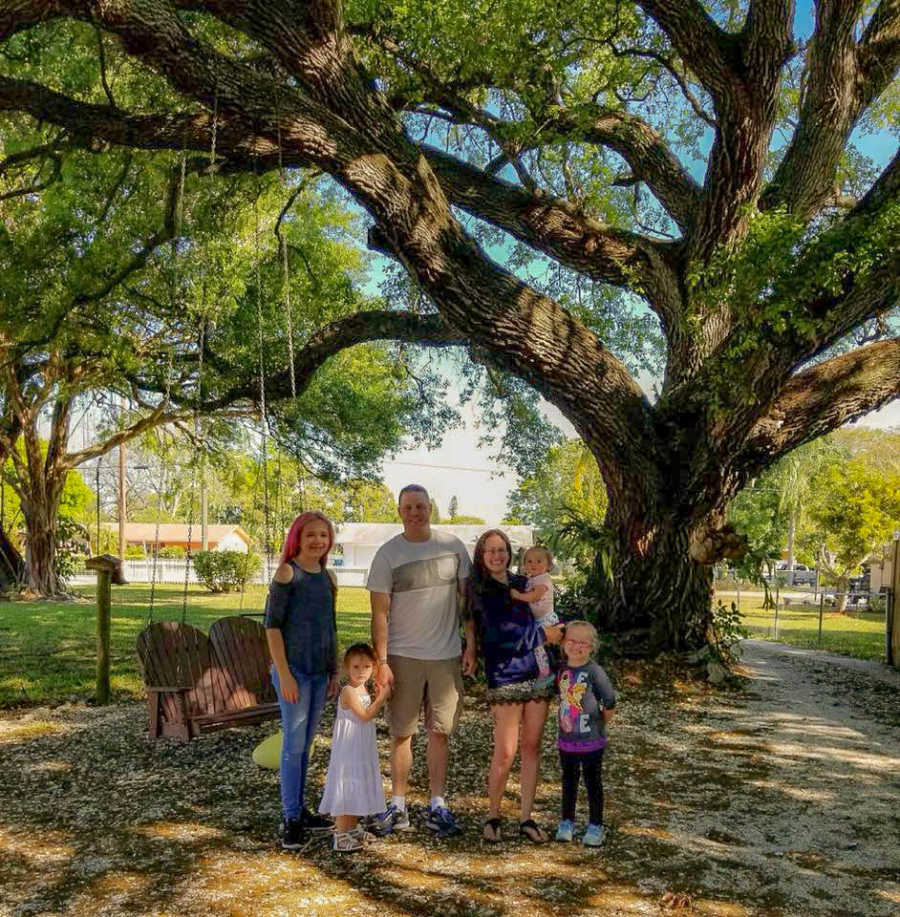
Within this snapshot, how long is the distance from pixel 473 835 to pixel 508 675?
87 centimetres

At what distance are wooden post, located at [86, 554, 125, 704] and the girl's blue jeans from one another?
441 cm

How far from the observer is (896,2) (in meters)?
10.3

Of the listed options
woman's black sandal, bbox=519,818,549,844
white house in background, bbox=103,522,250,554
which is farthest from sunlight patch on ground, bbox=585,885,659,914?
white house in background, bbox=103,522,250,554

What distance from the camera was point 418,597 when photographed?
5.00 metres

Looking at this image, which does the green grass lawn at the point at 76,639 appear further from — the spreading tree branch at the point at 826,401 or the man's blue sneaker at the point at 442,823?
the spreading tree branch at the point at 826,401

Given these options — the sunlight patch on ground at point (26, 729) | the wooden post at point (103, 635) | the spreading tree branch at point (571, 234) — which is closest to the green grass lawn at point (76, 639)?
the wooden post at point (103, 635)

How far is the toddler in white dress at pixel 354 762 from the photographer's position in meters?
Result: 4.77

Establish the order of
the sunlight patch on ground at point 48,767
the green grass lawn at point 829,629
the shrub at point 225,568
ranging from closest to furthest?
the sunlight patch on ground at point 48,767 < the green grass lawn at point 829,629 < the shrub at point 225,568

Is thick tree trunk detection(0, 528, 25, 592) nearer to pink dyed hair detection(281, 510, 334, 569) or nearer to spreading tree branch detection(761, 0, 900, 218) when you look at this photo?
spreading tree branch detection(761, 0, 900, 218)

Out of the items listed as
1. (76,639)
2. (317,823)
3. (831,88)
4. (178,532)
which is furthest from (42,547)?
(178,532)

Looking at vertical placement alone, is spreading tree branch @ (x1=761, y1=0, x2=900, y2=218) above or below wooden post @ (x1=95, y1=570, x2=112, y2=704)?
above

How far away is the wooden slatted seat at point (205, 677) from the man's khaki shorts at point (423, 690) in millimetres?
1820

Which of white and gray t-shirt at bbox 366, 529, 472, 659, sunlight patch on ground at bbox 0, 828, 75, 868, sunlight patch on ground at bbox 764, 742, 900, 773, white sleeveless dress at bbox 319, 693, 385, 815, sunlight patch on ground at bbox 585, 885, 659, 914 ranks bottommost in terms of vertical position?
sunlight patch on ground at bbox 764, 742, 900, 773

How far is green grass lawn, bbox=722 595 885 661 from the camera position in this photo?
17156 millimetres
